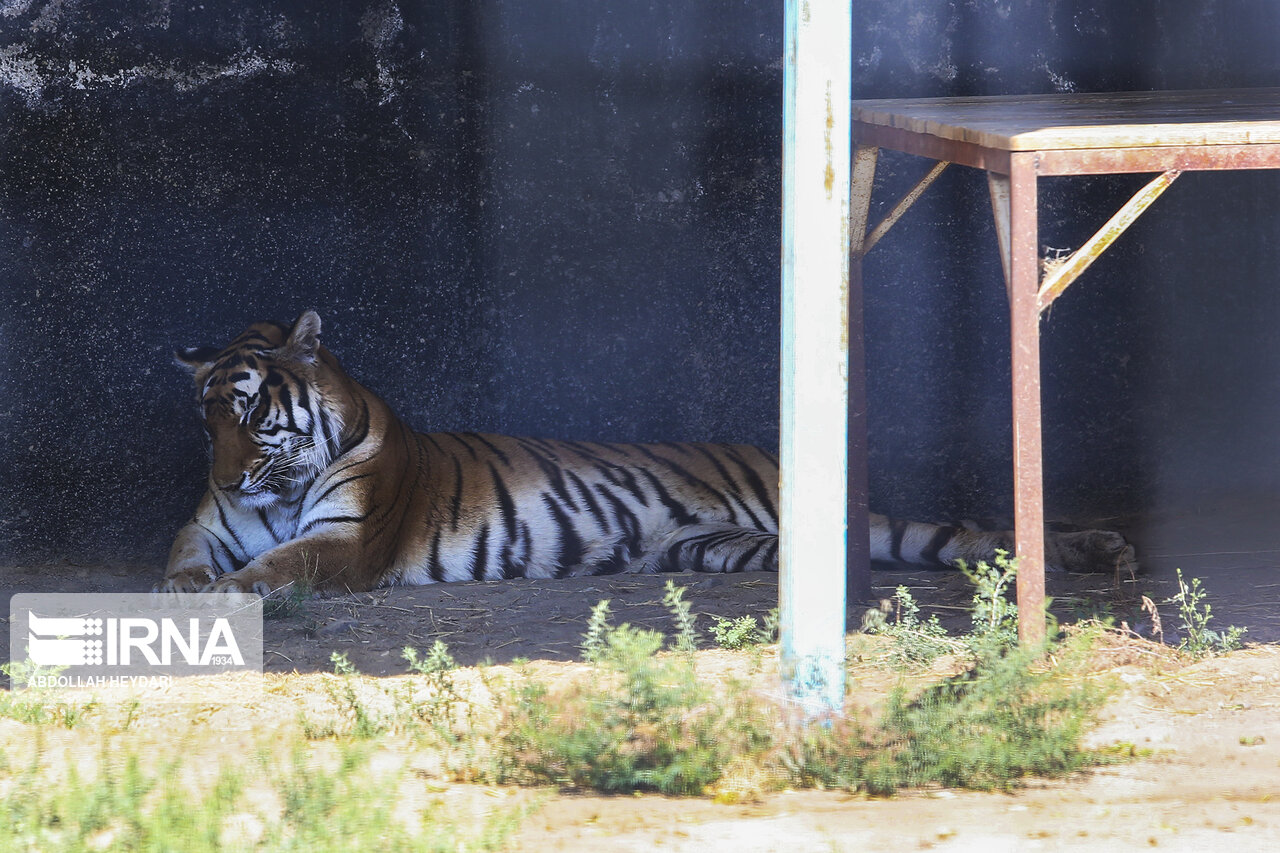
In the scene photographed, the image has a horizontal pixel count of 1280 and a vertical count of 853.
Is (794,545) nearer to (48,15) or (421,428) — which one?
(421,428)

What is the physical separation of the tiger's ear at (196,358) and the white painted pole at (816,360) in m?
2.74

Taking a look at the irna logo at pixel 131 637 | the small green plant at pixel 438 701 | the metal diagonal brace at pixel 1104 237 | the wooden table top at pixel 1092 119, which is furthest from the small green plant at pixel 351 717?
the wooden table top at pixel 1092 119

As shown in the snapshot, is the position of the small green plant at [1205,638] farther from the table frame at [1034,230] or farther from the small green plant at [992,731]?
the small green plant at [992,731]

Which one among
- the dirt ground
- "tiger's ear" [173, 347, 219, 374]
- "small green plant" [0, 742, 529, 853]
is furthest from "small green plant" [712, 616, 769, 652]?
"tiger's ear" [173, 347, 219, 374]

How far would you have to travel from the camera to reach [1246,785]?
282 centimetres

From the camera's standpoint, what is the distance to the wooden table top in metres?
3.21

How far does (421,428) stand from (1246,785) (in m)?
3.64

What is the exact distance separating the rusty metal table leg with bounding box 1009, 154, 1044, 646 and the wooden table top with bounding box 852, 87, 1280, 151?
0.62 ft

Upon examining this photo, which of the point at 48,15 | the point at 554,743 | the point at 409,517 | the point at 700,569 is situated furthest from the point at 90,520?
the point at 554,743

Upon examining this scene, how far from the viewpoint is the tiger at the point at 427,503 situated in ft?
16.1

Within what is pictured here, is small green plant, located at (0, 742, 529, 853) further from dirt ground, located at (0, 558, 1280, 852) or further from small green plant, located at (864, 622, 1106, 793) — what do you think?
small green plant, located at (864, 622, 1106, 793)

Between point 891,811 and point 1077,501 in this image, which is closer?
point 891,811

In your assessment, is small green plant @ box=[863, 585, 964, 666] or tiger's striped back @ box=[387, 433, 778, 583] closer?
small green plant @ box=[863, 585, 964, 666]

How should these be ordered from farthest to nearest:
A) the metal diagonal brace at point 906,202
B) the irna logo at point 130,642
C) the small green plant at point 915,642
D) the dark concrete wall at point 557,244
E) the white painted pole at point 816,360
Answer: the dark concrete wall at point 557,244
the metal diagonal brace at point 906,202
the irna logo at point 130,642
the small green plant at point 915,642
the white painted pole at point 816,360
